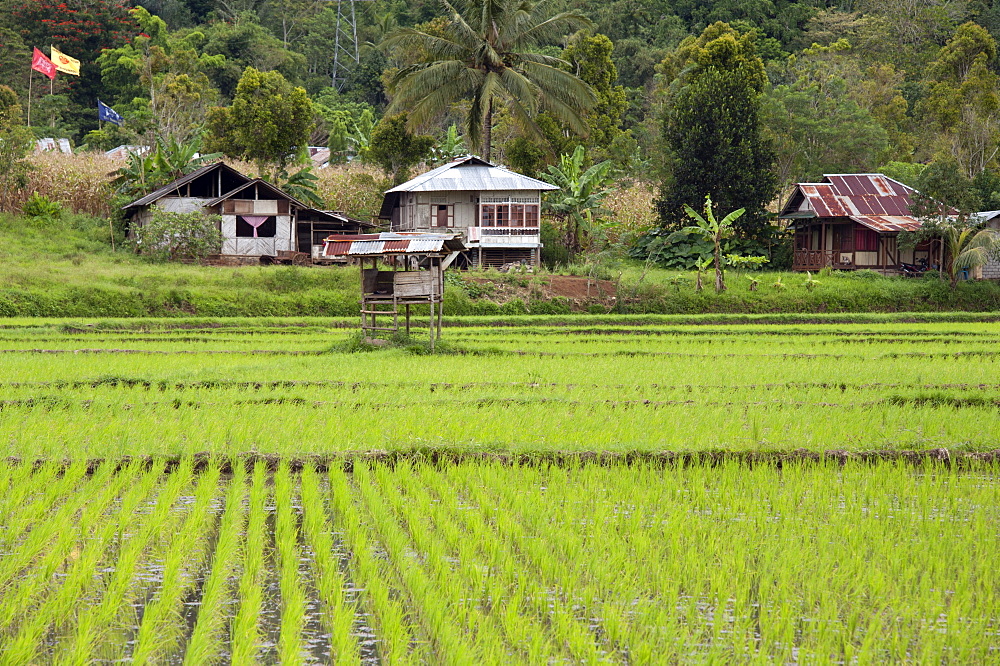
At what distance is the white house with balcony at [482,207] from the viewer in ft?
106

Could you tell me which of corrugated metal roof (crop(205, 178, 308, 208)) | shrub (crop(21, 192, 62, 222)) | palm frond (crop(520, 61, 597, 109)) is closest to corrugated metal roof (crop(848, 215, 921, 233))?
palm frond (crop(520, 61, 597, 109))

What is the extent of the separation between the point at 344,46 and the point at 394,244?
46.0m

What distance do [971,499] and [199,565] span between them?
5036 mm

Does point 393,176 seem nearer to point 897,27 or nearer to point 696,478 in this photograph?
point 897,27

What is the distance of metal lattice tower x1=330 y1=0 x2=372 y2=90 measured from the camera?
5591cm

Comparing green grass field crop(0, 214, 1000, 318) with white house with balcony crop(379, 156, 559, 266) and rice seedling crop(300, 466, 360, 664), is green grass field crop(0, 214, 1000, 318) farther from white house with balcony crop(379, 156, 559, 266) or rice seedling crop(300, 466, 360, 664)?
rice seedling crop(300, 466, 360, 664)

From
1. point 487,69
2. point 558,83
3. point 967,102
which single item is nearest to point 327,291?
point 487,69

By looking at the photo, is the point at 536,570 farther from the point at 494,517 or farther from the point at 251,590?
the point at 251,590

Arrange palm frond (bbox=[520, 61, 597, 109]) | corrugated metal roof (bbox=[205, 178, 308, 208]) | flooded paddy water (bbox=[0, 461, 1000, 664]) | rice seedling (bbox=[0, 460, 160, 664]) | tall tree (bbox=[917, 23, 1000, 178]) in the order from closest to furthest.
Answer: rice seedling (bbox=[0, 460, 160, 664]) → flooded paddy water (bbox=[0, 461, 1000, 664]) → corrugated metal roof (bbox=[205, 178, 308, 208]) → palm frond (bbox=[520, 61, 597, 109]) → tall tree (bbox=[917, 23, 1000, 178])

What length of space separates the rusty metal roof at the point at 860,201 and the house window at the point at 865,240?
622 mm

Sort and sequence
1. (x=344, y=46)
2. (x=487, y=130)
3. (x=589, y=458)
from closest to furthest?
(x=589, y=458), (x=487, y=130), (x=344, y=46)

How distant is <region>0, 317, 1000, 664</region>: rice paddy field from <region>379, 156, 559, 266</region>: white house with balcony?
20.0 m

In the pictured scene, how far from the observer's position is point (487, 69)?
31.8 metres

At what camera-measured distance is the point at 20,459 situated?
24.0 feet
